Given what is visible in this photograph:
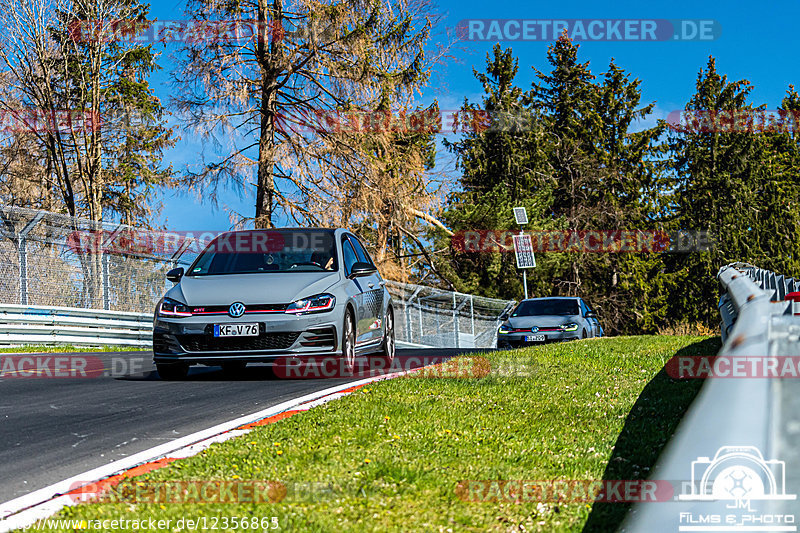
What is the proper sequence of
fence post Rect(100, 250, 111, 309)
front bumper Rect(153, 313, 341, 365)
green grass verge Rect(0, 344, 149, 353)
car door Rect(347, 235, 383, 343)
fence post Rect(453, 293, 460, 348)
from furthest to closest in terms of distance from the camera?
fence post Rect(453, 293, 460, 348), fence post Rect(100, 250, 111, 309), green grass verge Rect(0, 344, 149, 353), car door Rect(347, 235, 383, 343), front bumper Rect(153, 313, 341, 365)

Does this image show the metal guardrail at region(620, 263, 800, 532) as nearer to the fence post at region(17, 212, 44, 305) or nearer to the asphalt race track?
the asphalt race track

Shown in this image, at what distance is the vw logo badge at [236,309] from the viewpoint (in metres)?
8.66

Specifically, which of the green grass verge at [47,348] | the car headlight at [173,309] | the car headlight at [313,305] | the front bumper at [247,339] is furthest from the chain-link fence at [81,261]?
the car headlight at [313,305]

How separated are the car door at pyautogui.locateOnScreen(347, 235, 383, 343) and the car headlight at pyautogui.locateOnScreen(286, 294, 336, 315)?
3.20ft

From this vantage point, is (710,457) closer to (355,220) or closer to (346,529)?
(346,529)

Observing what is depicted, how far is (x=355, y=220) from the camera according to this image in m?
23.4

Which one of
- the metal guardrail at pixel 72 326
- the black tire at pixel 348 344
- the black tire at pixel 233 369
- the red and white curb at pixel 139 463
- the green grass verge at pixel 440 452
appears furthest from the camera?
the metal guardrail at pixel 72 326

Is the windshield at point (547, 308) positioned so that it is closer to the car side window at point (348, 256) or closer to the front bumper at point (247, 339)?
the car side window at point (348, 256)

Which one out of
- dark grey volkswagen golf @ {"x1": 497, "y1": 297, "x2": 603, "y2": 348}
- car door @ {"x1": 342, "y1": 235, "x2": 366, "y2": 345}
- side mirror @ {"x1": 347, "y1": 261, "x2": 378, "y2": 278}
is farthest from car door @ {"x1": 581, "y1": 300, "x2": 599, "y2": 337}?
side mirror @ {"x1": 347, "y1": 261, "x2": 378, "y2": 278}

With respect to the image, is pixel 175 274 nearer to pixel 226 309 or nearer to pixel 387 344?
pixel 226 309

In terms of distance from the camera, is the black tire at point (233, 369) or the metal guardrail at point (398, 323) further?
the metal guardrail at point (398, 323)

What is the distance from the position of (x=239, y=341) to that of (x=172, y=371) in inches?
46.6

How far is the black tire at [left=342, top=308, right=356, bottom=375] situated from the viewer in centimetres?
915

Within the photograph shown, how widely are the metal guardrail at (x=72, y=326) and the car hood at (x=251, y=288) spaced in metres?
7.38
